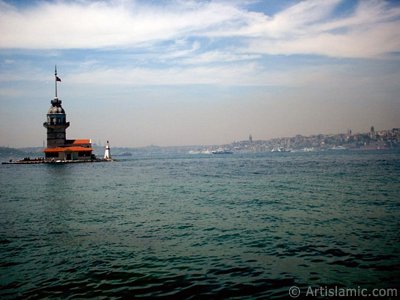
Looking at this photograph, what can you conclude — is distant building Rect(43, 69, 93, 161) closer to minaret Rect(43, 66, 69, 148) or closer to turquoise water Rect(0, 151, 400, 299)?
minaret Rect(43, 66, 69, 148)

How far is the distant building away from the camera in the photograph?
112438 mm

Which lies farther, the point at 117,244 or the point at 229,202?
the point at 229,202

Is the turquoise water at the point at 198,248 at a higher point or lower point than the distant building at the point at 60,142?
lower

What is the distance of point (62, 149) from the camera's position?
11200 centimetres

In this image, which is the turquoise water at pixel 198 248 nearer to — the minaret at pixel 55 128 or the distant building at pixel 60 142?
the distant building at pixel 60 142

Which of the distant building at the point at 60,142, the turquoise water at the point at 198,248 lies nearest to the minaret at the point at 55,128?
the distant building at the point at 60,142

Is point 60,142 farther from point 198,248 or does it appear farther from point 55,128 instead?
point 198,248

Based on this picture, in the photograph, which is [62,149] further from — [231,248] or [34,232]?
[231,248]

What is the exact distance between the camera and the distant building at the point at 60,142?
112438 mm

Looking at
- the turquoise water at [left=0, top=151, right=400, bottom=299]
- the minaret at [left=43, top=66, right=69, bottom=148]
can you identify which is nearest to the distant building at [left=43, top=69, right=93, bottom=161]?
the minaret at [left=43, top=66, right=69, bottom=148]

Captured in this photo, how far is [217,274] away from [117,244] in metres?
5.92

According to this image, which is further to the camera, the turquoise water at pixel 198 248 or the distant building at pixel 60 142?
the distant building at pixel 60 142

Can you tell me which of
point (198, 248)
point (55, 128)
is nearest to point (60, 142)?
point (55, 128)

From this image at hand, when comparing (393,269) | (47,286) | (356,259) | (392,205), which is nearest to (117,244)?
(47,286)
